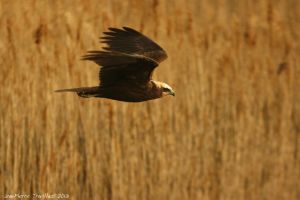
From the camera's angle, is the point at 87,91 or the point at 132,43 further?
the point at 132,43

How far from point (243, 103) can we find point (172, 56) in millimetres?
688

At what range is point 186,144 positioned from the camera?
20.1 feet

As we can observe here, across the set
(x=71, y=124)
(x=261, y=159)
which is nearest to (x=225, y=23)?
(x=261, y=159)

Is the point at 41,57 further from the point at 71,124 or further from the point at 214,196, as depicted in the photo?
the point at 214,196

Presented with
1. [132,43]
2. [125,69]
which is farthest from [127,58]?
[132,43]

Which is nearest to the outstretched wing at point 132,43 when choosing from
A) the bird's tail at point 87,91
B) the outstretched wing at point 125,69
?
the outstretched wing at point 125,69

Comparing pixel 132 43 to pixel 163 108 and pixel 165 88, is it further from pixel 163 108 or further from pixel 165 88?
pixel 163 108

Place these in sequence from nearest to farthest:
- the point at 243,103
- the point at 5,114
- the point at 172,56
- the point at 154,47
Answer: the point at 5,114 → the point at 154,47 → the point at 172,56 → the point at 243,103

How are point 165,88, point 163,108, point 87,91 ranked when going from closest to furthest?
point 87,91 → point 165,88 → point 163,108

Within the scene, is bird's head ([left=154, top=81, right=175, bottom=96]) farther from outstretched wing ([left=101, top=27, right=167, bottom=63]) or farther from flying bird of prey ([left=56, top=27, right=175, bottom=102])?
outstretched wing ([left=101, top=27, right=167, bottom=63])

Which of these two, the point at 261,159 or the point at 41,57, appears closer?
the point at 41,57

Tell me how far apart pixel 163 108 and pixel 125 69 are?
2.50 ft

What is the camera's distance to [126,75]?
5.34m

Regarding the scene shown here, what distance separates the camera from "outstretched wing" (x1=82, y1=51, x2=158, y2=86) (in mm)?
5074
